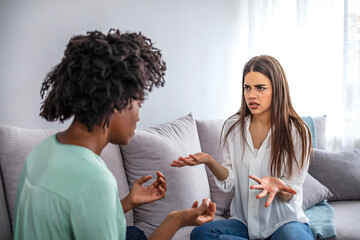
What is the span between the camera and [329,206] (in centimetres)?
220

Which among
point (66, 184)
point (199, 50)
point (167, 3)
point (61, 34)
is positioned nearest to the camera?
point (66, 184)

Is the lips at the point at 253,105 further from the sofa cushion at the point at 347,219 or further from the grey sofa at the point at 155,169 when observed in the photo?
the sofa cushion at the point at 347,219

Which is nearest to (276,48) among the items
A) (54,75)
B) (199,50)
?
(199,50)

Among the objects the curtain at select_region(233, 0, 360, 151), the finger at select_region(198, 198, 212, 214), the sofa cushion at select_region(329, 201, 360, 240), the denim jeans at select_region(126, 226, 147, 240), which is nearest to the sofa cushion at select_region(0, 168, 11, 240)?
the denim jeans at select_region(126, 226, 147, 240)

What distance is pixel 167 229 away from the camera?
1.07 m

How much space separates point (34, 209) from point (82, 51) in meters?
0.38

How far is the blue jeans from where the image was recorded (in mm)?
1544

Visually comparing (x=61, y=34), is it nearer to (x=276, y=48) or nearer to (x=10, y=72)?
(x=10, y=72)

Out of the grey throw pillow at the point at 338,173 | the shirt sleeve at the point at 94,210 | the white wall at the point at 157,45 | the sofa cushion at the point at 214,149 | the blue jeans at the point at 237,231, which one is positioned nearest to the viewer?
the shirt sleeve at the point at 94,210

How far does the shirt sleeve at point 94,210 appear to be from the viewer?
0.84m

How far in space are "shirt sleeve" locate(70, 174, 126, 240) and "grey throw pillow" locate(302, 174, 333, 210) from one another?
→ 1527mm

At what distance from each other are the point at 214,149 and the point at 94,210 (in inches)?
57.0

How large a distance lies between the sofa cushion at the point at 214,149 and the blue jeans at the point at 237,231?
404mm

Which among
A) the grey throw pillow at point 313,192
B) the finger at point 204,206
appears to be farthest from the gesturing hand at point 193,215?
the grey throw pillow at point 313,192
